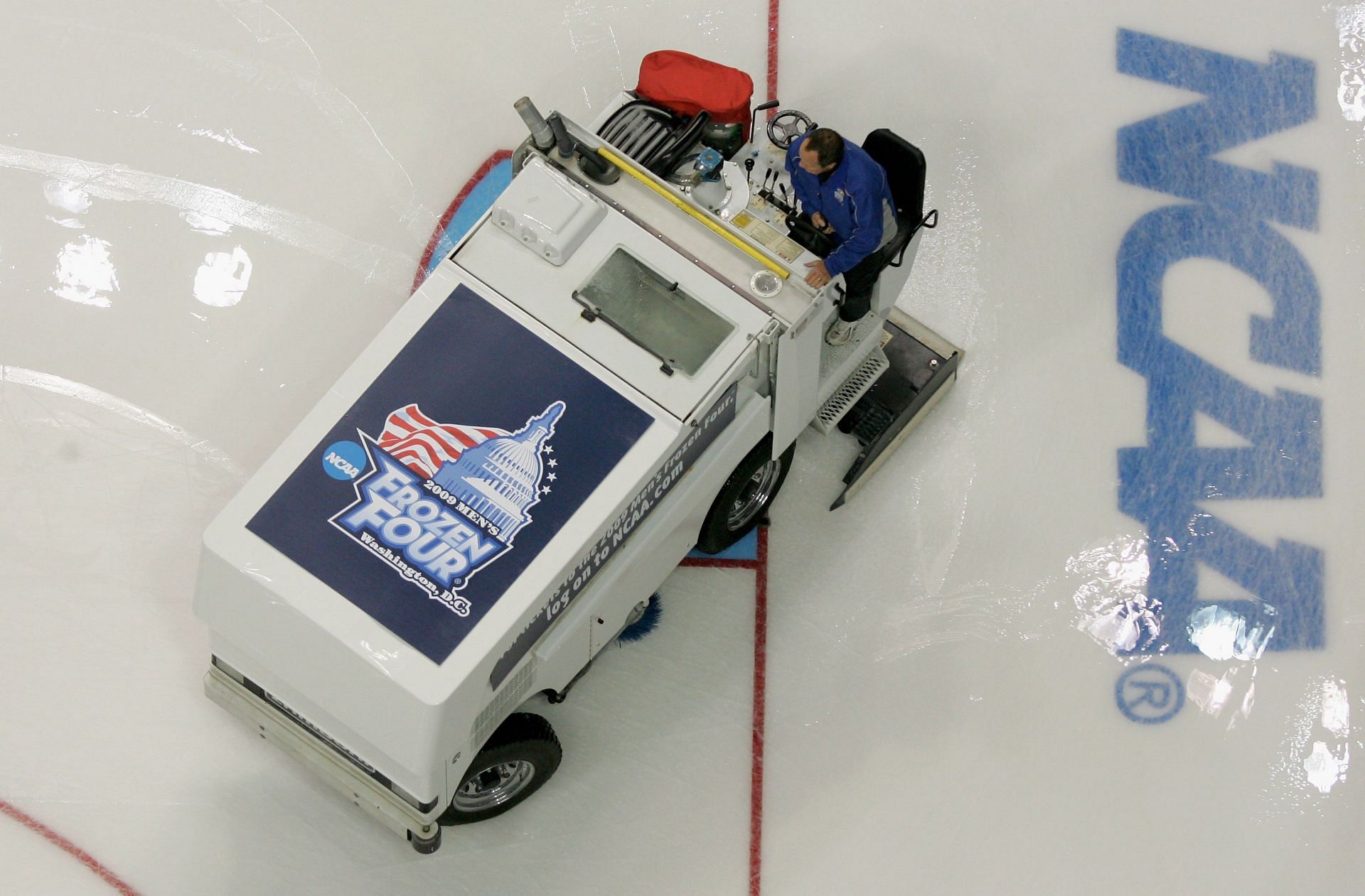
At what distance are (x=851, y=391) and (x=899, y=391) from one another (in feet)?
0.80

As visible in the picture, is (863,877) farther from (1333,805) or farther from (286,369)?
(286,369)

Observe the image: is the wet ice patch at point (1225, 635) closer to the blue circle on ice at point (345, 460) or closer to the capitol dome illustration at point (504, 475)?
the capitol dome illustration at point (504, 475)

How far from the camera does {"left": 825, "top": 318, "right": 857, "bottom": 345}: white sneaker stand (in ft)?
16.4

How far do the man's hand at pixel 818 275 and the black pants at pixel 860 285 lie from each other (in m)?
0.08

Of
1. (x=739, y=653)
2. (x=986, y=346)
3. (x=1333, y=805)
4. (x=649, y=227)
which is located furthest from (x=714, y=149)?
(x=1333, y=805)

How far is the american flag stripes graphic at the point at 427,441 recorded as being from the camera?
4.19 m

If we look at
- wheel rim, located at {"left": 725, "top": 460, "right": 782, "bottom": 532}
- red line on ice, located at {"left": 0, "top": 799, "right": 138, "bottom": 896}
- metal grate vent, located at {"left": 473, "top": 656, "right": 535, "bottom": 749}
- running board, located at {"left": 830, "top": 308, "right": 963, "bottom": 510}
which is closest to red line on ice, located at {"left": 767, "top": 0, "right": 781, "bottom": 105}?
running board, located at {"left": 830, "top": 308, "right": 963, "bottom": 510}

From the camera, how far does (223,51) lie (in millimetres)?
5941

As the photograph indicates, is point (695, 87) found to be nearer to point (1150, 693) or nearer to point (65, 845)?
point (1150, 693)

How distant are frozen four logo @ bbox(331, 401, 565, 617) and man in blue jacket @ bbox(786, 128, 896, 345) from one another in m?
1.04

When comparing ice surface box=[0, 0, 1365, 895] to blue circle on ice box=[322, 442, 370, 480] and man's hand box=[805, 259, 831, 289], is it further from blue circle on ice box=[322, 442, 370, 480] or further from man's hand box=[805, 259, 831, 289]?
blue circle on ice box=[322, 442, 370, 480]

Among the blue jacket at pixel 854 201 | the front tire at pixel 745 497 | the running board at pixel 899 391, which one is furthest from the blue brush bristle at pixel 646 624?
the blue jacket at pixel 854 201

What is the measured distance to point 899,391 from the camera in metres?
5.46

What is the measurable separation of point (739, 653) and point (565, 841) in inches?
36.0
